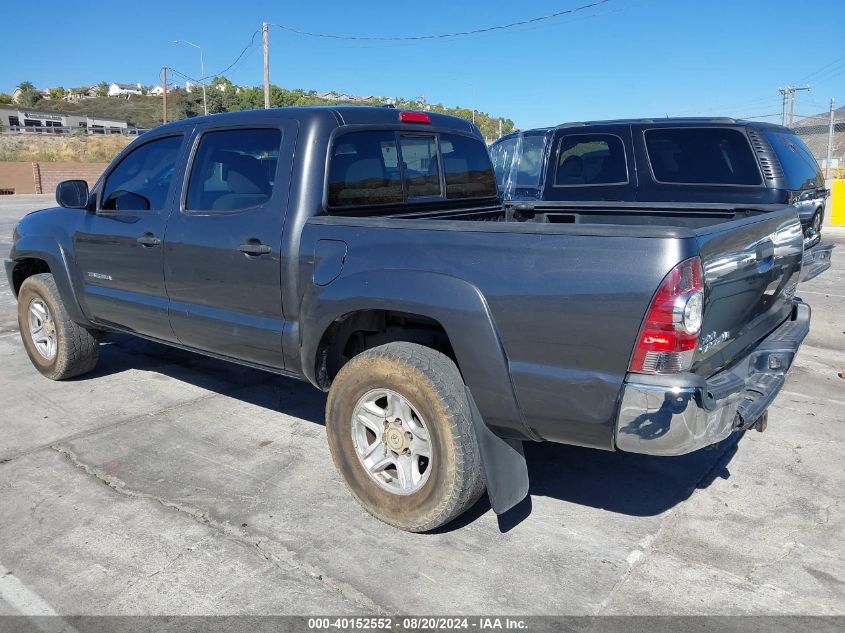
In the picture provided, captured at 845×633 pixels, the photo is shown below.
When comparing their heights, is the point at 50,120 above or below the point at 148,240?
above

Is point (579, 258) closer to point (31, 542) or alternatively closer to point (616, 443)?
point (616, 443)

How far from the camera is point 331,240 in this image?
3.37m

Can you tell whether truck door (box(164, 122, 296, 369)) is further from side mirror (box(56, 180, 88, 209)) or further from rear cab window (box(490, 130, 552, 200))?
rear cab window (box(490, 130, 552, 200))

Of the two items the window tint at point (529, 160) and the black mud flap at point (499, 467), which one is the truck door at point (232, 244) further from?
the window tint at point (529, 160)

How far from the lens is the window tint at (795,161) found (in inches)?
265

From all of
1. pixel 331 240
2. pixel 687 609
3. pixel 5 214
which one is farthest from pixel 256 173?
pixel 5 214

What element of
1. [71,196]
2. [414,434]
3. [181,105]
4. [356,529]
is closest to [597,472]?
[414,434]

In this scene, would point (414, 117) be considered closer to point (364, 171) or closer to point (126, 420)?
point (364, 171)

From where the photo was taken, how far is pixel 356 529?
10.9 feet

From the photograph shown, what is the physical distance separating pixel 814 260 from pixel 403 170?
4576 millimetres

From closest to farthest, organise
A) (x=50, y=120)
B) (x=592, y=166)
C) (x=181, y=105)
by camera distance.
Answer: (x=592, y=166), (x=181, y=105), (x=50, y=120)

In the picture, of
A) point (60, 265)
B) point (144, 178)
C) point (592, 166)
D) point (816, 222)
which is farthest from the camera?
point (592, 166)

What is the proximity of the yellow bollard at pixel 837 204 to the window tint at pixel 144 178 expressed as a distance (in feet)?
53.4

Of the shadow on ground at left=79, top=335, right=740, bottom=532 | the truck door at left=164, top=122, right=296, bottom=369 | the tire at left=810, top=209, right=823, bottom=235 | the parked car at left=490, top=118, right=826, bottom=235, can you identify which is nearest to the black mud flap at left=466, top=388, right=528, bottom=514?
the shadow on ground at left=79, top=335, right=740, bottom=532
